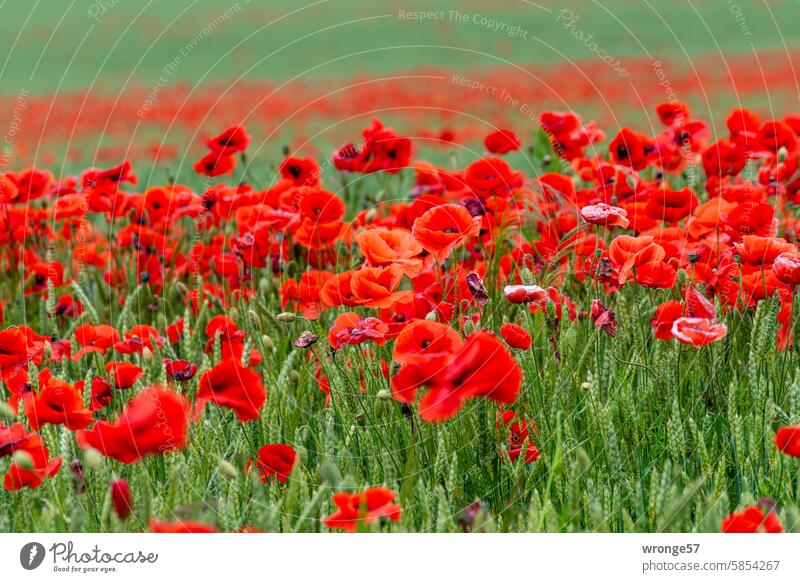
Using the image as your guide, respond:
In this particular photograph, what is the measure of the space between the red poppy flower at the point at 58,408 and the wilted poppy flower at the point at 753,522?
1.33 m

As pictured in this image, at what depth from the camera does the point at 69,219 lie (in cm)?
403

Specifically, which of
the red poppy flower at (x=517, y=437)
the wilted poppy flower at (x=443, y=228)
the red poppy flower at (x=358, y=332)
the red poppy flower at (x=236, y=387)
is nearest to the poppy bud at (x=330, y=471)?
the red poppy flower at (x=236, y=387)

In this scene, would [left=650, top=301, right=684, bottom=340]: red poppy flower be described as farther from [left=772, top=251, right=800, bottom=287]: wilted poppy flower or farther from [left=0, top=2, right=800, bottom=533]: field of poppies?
[left=772, top=251, right=800, bottom=287]: wilted poppy flower

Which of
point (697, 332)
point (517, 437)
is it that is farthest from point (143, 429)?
point (697, 332)

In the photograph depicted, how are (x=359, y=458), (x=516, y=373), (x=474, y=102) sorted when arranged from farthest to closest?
(x=474, y=102), (x=359, y=458), (x=516, y=373)

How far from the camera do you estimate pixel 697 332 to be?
72.6 inches

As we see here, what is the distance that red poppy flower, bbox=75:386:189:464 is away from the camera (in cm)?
169

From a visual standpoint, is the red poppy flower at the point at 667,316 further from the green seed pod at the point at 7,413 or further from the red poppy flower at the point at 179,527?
the green seed pod at the point at 7,413

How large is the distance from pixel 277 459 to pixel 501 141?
196 cm

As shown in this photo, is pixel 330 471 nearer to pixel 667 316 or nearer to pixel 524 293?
pixel 524 293

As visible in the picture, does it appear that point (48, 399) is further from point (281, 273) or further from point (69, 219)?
point (69, 219)

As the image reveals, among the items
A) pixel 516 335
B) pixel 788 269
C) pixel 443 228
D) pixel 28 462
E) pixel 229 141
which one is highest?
pixel 229 141

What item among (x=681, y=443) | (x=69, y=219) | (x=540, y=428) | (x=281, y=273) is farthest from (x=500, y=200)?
(x=69, y=219)
